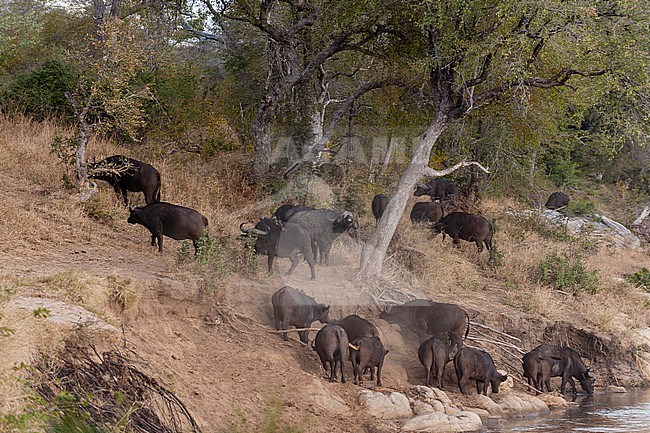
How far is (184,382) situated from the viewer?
8992 mm

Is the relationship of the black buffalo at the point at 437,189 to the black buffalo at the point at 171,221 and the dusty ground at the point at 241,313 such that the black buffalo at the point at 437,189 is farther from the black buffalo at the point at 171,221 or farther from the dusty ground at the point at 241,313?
the black buffalo at the point at 171,221

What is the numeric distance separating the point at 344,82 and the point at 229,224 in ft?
27.1

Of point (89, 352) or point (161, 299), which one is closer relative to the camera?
point (89, 352)

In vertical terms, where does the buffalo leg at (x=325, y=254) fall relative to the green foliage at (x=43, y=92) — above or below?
below

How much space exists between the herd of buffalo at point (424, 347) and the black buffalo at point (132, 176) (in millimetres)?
4680

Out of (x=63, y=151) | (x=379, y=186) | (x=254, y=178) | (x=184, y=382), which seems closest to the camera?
(x=184, y=382)

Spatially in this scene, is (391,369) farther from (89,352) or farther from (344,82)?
(344,82)

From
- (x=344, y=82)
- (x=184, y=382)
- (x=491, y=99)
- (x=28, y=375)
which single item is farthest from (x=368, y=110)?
(x=28, y=375)

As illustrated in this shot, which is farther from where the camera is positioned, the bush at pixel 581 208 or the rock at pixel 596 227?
the bush at pixel 581 208

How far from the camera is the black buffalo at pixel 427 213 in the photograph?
17594 mm

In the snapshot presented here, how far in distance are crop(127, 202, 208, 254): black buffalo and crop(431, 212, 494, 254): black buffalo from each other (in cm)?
620

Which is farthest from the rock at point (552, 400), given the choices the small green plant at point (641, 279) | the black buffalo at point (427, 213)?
the small green plant at point (641, 279)

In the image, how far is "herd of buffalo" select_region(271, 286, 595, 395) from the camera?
10375 mm

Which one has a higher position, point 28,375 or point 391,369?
point 28,375
